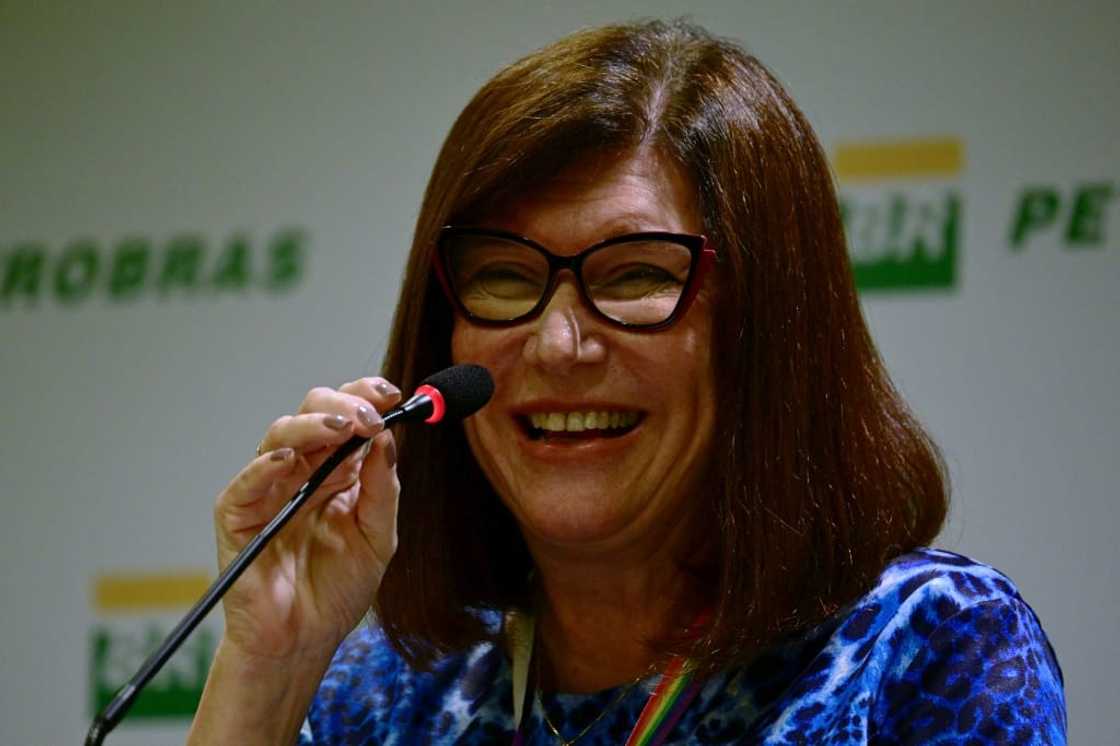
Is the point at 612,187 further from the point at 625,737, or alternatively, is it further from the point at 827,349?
the point at 625,737

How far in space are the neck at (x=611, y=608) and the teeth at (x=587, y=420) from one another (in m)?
0.16

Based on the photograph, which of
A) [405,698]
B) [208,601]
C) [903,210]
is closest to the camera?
[208,601]

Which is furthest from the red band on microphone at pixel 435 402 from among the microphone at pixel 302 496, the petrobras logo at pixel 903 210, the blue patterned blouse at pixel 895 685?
the petrobras logo at pixel 903 210

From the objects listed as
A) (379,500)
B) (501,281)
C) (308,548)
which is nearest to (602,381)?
(501,281)

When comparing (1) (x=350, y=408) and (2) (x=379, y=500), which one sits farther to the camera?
(2) (x=379, y=500)

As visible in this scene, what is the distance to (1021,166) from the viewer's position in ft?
8.66

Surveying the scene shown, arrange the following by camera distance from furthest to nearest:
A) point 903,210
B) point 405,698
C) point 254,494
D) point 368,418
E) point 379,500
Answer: point 903,210 < point 405,698 < point 379,500 < point 254,494 < point 368,418

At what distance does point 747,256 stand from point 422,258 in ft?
1.27

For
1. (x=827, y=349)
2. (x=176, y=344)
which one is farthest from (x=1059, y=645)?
(x=176, y=344)

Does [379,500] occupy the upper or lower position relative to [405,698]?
upper

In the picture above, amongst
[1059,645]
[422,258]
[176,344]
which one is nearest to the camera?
[422,258]

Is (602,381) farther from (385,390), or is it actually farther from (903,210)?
(903,210)

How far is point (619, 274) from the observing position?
168cm

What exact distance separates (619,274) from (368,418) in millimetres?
346
